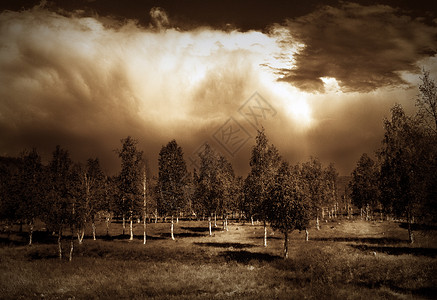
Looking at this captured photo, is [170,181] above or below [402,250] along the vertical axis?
above

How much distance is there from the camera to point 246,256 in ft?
99.4

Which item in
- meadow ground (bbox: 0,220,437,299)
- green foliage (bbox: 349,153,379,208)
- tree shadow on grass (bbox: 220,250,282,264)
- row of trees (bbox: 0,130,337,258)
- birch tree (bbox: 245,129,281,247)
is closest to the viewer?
meadow ground (bbox: 0,220,437,299)

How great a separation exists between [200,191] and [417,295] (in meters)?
48.1

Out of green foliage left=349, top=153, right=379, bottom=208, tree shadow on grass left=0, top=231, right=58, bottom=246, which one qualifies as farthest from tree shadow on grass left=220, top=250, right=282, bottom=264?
green foliage left=349, top=153, right=379, bottom=208

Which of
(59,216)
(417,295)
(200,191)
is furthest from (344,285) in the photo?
(200,191)

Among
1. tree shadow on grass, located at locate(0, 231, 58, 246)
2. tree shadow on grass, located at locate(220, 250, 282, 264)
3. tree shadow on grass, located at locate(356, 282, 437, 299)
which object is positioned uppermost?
tree shadow on grass, located at locate(356, 282, 437, 299)

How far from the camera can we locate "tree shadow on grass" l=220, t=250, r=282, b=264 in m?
28.4

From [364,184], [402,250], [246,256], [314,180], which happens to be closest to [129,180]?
[246,256]

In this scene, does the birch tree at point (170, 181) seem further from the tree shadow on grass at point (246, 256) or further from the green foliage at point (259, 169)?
the tree shadow on grass at point (246, 256)

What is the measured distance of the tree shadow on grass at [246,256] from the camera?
93.2 ft

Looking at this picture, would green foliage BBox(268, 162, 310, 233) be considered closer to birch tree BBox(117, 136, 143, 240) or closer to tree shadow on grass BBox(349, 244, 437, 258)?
tree shadow on grass BBox(349, 244, 437, 258)

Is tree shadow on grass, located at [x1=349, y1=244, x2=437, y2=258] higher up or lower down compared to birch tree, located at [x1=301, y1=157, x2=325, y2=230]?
lower down

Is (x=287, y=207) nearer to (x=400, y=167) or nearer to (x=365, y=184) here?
(x=400, y=167)

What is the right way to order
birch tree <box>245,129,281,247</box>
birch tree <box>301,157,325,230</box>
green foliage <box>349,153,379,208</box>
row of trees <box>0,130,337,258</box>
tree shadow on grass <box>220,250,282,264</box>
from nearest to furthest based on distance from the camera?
tree shadow on grass <box>220,250,282,264</box>, row of trees <box>0,130,337,258</box>, birch tree <box>245,129,281,247</box>, birch tree <box>301,157,325,230</box>, green foliage <box>349,153,379,208</box>
